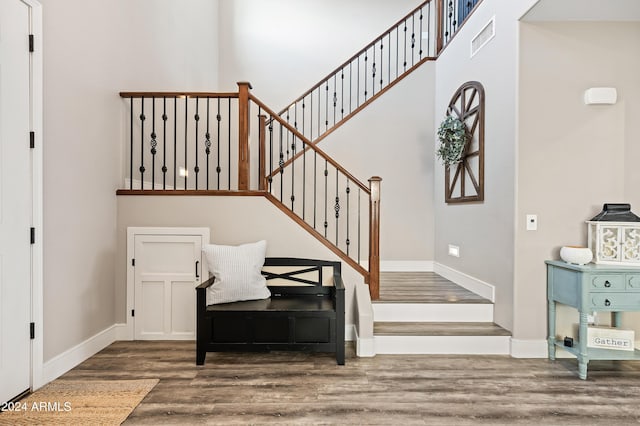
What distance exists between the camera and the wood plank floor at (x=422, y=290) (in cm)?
385

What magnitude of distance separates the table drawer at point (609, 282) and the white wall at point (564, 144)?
472 millimetres

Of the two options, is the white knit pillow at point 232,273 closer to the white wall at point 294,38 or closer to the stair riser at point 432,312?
the stair riser at point 432,312

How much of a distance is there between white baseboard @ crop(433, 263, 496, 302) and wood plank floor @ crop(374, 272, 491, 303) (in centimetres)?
5

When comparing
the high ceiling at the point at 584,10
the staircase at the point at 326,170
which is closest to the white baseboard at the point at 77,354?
the staircase at the point at 326,170

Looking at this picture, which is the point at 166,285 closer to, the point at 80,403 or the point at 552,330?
the point at 80,403

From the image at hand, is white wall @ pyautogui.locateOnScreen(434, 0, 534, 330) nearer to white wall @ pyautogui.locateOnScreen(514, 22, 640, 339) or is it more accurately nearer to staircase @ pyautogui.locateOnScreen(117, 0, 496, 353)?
white wall @ pyautogui.locateOnScreen(514, 22, 640, 339)

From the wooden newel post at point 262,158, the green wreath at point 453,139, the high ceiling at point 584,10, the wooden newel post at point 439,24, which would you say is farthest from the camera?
the wooden newel post at point 439,24

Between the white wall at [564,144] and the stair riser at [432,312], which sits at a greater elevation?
the white wall at [564,144]

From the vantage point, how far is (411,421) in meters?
2.30

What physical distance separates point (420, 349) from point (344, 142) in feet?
11.4

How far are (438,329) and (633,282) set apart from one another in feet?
5.14

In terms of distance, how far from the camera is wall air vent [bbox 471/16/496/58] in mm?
3861

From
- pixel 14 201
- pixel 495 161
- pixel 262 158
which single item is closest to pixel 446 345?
pixel 495 161

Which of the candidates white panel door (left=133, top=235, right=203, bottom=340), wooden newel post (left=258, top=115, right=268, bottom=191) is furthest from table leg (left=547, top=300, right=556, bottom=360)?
white panel door (left=133, top=235, right=203, bottom=340)
